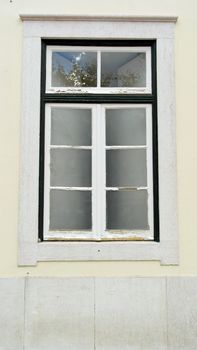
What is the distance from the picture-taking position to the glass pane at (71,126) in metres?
4.92

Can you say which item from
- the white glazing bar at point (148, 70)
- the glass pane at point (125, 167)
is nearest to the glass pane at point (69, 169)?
the glass pane at point (125, 167)

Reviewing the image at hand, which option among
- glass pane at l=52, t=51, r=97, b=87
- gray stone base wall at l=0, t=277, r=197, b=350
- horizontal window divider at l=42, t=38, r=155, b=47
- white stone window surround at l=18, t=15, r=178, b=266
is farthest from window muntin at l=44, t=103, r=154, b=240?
horizontal window divider at l=42, t=38, r=155, b=47

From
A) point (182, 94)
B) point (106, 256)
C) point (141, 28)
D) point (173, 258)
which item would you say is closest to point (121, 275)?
point (106, 256)

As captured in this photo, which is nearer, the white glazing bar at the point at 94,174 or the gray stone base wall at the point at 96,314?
the gray stone base wall at the point at 96,314

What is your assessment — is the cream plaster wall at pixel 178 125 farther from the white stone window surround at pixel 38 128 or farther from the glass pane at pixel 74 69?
the glass pane at pixel 74 69

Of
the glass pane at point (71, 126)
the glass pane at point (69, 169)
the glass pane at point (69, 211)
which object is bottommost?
the glass pane at point (69, 211)

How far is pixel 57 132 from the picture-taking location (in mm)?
4918

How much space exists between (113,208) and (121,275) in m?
0.68

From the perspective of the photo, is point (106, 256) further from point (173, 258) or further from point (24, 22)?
point (24, 22)

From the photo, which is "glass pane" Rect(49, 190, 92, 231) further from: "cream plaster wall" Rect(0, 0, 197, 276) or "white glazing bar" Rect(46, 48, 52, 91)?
"white glazing bar" Rect(46, 48, 52, 91)

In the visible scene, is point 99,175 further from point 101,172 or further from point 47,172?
point 47,172

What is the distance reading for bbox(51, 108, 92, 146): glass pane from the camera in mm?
4918

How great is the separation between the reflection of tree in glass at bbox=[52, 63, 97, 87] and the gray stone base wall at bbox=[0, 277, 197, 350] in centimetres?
201

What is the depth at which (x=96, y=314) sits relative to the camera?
182 inches
